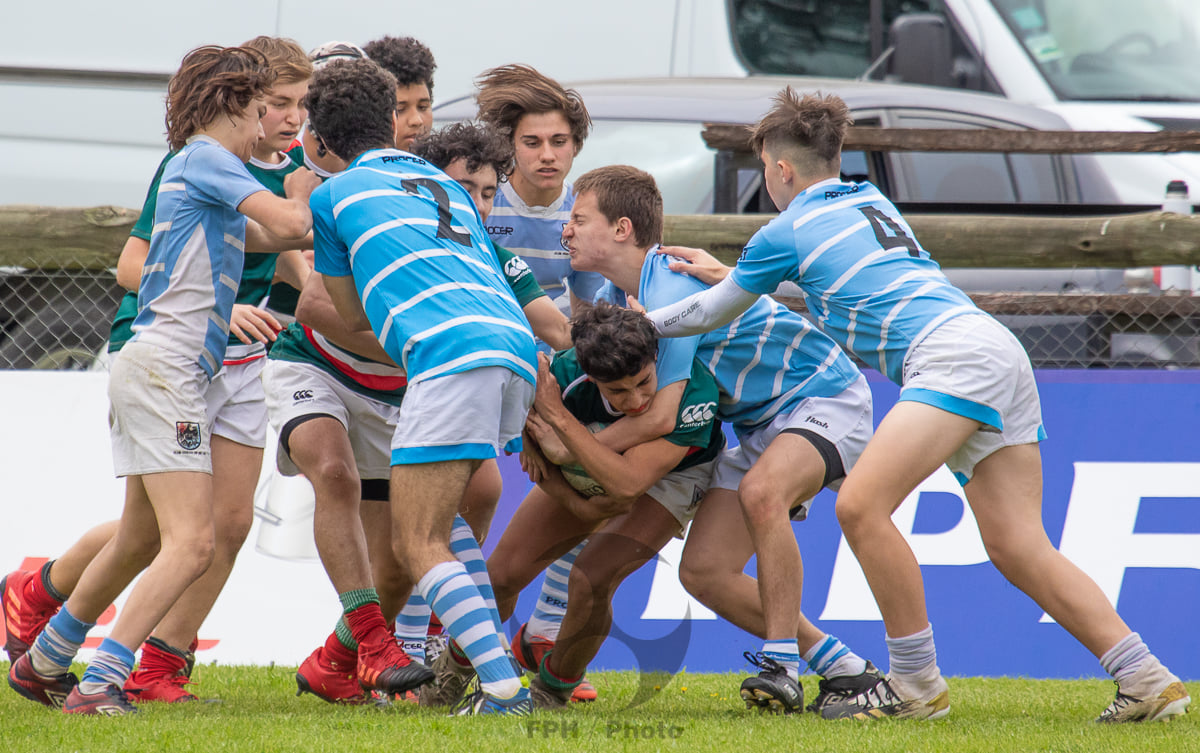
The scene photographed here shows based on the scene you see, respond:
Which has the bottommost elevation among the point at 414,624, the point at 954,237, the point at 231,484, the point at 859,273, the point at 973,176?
the point at 414,624

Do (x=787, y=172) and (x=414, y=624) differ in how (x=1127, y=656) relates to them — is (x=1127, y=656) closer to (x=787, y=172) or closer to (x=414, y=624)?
(x=787, y=172)

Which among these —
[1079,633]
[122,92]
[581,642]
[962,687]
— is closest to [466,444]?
[581,642]

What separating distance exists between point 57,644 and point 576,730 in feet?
5.61

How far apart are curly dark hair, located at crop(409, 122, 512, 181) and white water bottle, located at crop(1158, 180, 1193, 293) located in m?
3.29

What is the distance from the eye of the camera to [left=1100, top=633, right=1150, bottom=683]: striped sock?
394cm

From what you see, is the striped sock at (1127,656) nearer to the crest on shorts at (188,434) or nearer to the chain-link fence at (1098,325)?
the chain-link fence at (1098,325)

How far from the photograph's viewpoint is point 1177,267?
6488mm

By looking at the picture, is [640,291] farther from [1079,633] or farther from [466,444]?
[1079,633]

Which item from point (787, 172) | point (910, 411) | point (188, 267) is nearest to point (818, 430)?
point (910, 411)

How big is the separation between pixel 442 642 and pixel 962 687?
1.91m

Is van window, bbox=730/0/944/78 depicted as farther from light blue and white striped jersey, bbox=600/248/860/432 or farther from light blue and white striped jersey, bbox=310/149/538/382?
light blue and white striped jersey, bbox=310/149/538/382

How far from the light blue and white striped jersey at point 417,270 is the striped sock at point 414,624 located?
112 centimetres

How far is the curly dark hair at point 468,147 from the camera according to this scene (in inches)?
172

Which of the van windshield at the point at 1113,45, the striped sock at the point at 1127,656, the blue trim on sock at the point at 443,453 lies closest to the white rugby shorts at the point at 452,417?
the blue trim on sock at the point at 443,453
